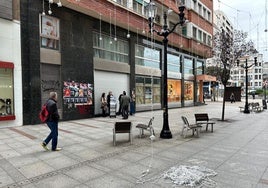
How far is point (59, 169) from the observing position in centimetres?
519

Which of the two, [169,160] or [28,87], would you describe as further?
[28,87]

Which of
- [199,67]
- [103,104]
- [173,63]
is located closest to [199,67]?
[199,67]

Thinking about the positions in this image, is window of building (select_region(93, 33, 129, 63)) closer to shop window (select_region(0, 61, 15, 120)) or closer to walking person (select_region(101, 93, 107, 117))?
walking person (select_region(101, 93, 107, 117))

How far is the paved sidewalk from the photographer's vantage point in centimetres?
457

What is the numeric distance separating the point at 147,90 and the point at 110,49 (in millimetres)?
5964

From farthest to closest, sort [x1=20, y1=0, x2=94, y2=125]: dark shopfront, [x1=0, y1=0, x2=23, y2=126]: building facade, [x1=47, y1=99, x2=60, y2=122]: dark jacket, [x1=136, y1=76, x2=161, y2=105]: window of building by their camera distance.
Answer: [x1=136, y1=76, x2=161, y2=105]: window of building → [x1=20, y1=0, x2=94, y2=125]: dark shopfront → [x1=0, y1=0, x2=23, y2=126]: building facade → [x1=47, y1=99, x2=60, y2=122]: dark jacket

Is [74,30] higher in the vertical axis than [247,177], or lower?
higher

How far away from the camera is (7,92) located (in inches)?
427

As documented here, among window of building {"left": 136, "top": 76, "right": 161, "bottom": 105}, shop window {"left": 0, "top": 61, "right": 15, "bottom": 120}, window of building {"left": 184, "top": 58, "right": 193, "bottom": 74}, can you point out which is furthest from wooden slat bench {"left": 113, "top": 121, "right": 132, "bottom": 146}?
window of building {"left": 184, "top": 58, "right": 193, "bottom": 74}

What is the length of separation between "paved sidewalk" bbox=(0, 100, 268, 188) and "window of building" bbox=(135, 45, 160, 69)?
11583 millimetres

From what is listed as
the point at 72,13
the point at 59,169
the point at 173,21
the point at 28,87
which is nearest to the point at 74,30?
the point at 72,13

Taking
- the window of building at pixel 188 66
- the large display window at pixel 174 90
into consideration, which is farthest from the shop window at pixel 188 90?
the large display window at pixel 174 90

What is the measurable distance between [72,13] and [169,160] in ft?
37.3

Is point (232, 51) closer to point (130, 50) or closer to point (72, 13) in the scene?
point (130, 50)
